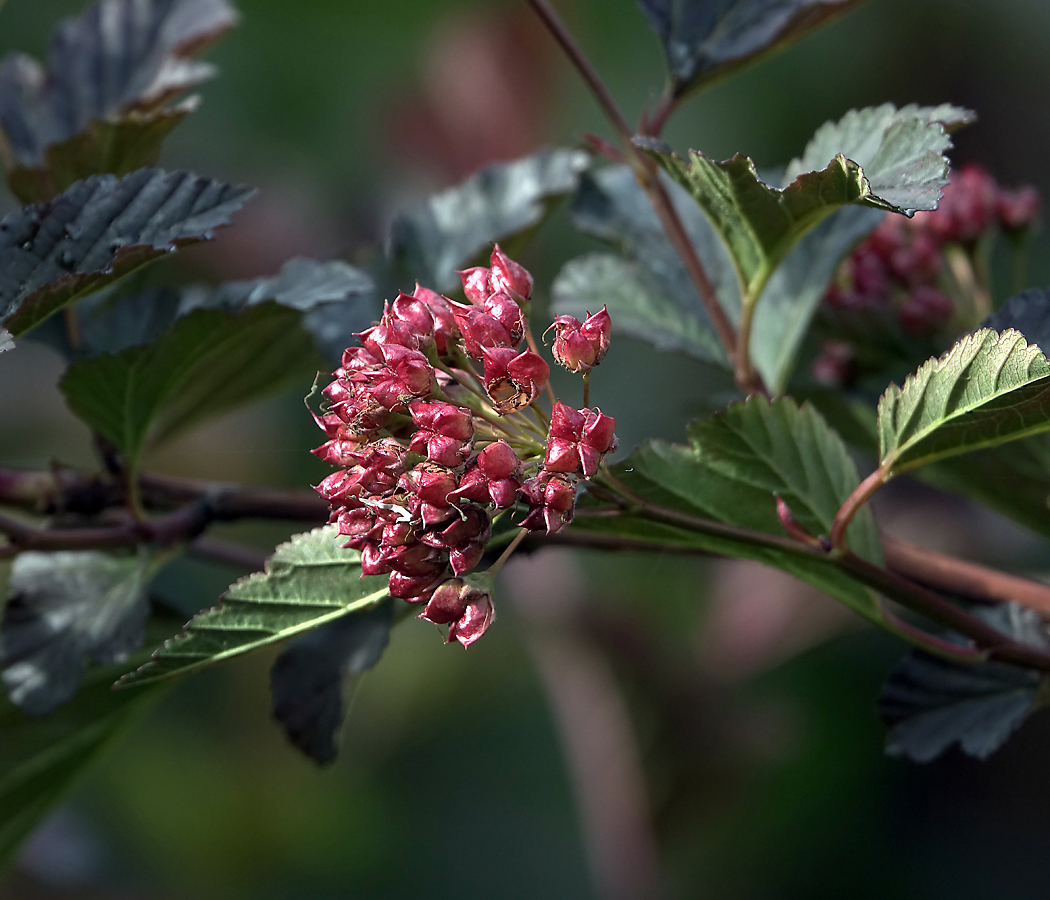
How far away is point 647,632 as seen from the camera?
2.37 metres

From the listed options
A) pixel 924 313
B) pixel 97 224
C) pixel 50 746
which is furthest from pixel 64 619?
pixel 924 313

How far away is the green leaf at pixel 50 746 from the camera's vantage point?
3.40 feet

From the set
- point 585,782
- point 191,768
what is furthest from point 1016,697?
point 191,768

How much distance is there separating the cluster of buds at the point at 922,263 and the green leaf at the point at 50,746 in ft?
2.76

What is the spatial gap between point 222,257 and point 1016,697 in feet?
9.29

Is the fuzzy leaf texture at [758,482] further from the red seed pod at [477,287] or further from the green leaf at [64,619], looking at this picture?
the green leaf at [64,619]

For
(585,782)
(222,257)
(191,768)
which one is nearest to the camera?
(585,782)

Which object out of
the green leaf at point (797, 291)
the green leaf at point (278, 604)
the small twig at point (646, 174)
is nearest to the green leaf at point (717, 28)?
the small twig at point (646, 174)

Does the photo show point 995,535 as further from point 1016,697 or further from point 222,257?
point 222,257

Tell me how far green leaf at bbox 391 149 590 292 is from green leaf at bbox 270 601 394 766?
1.26ft

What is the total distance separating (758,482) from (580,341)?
181mm

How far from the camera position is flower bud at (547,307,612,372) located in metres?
0.69

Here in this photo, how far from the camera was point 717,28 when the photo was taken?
0.92 m

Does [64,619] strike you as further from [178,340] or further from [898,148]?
[898,148]
